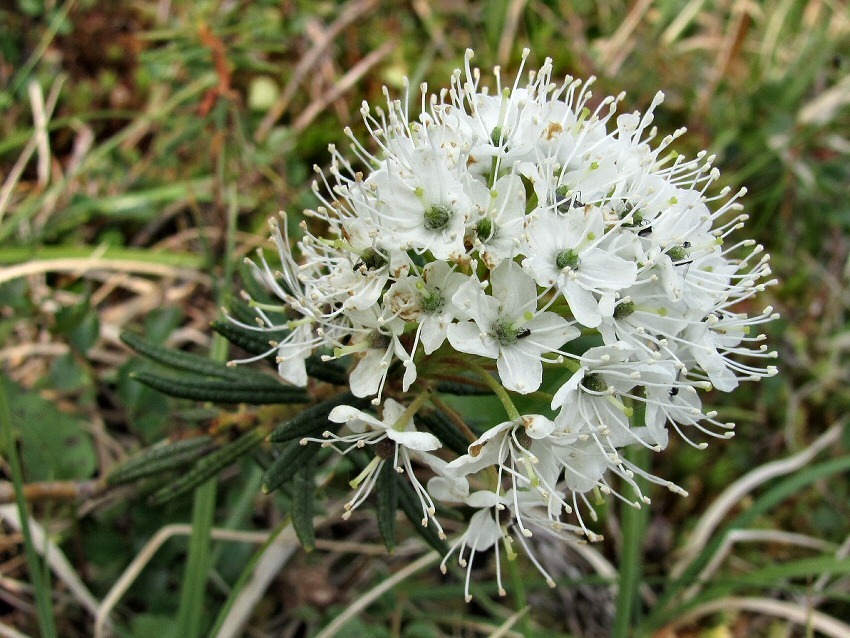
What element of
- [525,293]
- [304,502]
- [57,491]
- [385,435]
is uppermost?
[525,293]

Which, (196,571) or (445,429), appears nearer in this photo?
(445,429)

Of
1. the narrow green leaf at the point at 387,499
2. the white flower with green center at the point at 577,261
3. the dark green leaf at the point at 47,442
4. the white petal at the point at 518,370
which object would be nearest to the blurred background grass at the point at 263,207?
the dark green leaf at the point at 47,442

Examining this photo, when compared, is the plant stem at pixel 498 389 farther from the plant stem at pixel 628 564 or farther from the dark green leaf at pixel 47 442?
the dark green leaf at pixel 47 442

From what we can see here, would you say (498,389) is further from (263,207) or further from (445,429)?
(263,207)

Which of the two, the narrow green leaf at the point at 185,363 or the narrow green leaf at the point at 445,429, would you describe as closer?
the narrow green leaf at the point at 445,429

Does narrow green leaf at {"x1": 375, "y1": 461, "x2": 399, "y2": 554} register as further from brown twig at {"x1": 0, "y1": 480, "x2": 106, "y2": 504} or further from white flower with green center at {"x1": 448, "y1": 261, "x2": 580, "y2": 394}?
brown twig at {"x1": 0, "y1": 480, "x2": 106, "y2": 504}

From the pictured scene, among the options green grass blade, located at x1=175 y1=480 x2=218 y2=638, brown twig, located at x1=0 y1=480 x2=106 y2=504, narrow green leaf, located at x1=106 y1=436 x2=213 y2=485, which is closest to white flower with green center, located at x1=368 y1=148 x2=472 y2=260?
narrow green leaf, located at x1=106 y1=436 x2=213 y2=485

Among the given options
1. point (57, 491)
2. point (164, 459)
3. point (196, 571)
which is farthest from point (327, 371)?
point (57, 491)
